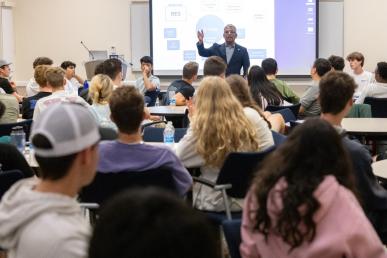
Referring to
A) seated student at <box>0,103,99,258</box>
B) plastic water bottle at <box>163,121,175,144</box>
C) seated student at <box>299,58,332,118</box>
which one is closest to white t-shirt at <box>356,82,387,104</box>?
seated student at <box>299,58,332,118</box>

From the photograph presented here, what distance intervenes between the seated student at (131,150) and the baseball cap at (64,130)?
151 cm

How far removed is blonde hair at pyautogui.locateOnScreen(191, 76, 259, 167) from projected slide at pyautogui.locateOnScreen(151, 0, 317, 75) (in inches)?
262

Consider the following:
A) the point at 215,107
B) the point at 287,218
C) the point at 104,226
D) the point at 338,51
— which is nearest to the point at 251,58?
the point at 338,51

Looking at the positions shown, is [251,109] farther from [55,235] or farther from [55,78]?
[55,235]

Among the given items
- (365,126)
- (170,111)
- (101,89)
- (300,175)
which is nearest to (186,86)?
(170,111)

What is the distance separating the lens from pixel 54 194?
163cm

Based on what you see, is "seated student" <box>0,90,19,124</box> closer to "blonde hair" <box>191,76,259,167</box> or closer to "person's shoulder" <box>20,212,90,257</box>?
"blonde hair" <box>191,76,259,167</box>

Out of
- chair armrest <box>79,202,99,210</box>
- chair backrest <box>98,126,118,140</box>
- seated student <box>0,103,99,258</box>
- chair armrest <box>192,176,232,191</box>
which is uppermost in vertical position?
seated student <box>0,103,99,258</box>

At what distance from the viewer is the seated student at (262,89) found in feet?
20.5

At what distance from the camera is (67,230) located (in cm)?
151

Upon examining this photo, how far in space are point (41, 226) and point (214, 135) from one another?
7.19 ft

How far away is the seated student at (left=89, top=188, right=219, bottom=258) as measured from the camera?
0.82 metres

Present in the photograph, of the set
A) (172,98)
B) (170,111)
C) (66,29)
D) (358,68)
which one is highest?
(66,29)

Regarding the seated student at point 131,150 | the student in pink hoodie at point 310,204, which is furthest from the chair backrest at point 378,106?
the student in pink hoodie at point 310,204
